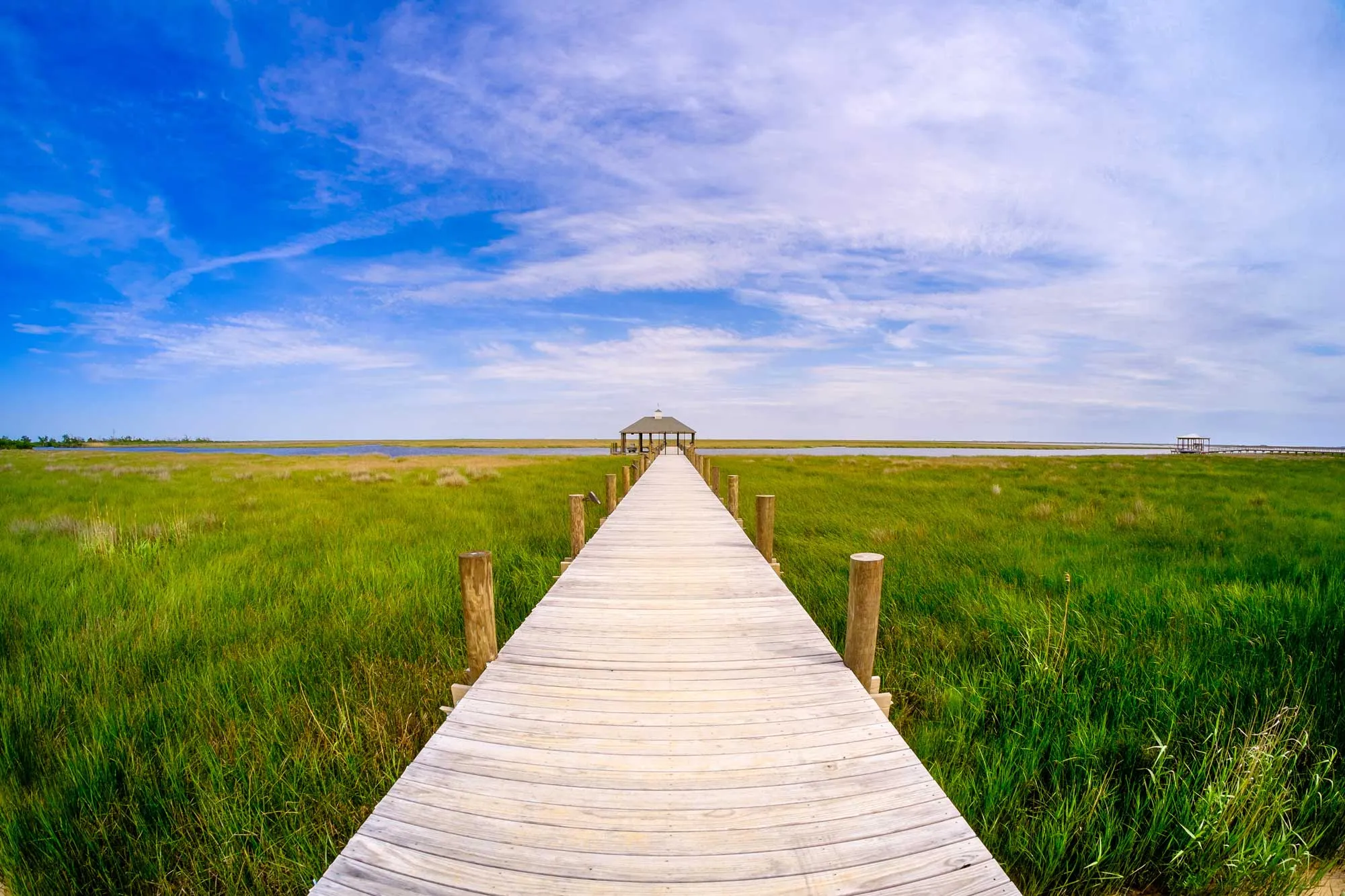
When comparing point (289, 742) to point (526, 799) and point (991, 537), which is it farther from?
point (991, 537)

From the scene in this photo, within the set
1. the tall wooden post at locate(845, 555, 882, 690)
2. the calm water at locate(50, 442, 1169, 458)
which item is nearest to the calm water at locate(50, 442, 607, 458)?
the calm water at locate(50, 442, 1169, 458)

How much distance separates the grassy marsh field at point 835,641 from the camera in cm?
281

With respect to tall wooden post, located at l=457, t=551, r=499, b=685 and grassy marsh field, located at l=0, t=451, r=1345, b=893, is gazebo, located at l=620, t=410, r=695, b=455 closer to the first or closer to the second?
grassy marsh field, located at l=0, t=451, r=1345, b=893

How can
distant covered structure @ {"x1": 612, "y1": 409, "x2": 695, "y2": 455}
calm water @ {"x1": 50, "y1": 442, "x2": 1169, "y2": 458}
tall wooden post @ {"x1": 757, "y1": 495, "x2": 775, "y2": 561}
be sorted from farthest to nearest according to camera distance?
calm water @ {"x1": 50, "y1": 442, "x2": 1169, "y2": 458} < distant covered structure @ {"x1": 612, "y1": 409, "x2": 695, "y2": 455} < tall wooden post @ {"x1": 757, "y1": 495, "x2": 775, "y2": 561}

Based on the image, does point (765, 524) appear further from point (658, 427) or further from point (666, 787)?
point (658, 427)

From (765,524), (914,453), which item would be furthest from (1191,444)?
(765,524)

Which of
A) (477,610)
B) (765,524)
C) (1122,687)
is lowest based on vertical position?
(1122,687)

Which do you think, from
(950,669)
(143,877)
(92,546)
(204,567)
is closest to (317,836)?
(143,877)

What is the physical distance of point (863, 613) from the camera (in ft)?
12.0

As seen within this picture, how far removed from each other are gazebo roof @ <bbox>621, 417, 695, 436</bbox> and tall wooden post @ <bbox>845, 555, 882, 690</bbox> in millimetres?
32107

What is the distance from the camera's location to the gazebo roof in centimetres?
3697

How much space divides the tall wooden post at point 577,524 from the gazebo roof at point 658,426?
93.3 ft

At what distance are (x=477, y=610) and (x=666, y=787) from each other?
190cm

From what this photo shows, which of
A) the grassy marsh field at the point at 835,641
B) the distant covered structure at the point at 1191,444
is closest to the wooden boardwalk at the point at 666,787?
the grassy marsh field at the point at 835,641
